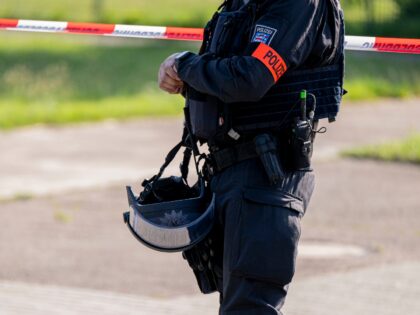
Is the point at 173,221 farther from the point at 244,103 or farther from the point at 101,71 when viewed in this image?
the point at 101,71

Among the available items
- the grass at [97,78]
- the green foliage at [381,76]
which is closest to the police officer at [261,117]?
the grass at [97,78]

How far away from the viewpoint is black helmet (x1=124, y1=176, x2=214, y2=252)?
14.2 feet

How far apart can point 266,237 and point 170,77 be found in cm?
69

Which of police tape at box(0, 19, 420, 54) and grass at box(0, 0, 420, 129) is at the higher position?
police tape at box(0, 19, 420, 54)

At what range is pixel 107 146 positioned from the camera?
12.0 meters

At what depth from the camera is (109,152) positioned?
11633mm

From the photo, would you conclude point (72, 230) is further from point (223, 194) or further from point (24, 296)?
point (223, 194)

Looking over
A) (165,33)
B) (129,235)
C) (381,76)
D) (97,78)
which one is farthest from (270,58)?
(97,78)

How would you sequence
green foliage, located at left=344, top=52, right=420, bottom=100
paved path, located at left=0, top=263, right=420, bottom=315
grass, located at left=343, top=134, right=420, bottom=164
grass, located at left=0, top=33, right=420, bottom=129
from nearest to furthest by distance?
paved path, located at left=0, top=263, right=420, bottom=315 → grass, located at left=343, top=134, right=420, bottom=164 → grass, located at left=0, top=33, right=420, bottom=129 → green foliage, located at left=344, top=52, right=420, bottom=100

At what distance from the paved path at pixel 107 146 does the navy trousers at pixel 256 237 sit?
5542mm

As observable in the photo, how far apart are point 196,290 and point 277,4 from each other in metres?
3.16

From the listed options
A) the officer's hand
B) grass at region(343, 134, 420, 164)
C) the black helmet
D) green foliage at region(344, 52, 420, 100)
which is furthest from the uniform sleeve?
green foliage at region(344, 52, 420, 100)

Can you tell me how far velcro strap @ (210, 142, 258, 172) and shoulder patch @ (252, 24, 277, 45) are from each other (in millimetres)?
383

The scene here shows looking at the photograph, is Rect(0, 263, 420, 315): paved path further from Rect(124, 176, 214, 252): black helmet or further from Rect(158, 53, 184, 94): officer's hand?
Rect(158, 53, 184, 94): officer's hand
